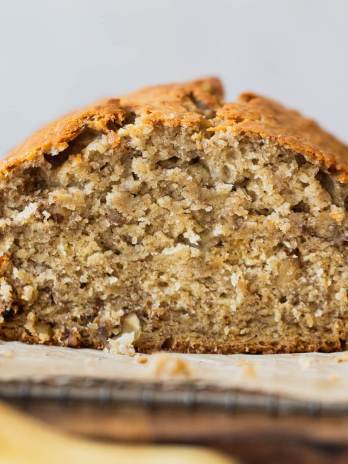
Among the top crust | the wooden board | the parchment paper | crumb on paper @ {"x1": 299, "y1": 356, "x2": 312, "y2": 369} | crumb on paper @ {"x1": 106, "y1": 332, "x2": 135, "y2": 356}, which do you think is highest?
the top crust

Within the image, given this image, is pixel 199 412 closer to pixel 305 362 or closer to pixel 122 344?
pixel 305 362

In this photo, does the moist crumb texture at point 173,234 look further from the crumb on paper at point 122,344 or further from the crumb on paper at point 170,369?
the crumb on paper at point 170,369

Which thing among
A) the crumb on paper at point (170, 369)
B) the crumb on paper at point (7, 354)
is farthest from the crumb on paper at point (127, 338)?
the crumb on paper at point (170, 369)

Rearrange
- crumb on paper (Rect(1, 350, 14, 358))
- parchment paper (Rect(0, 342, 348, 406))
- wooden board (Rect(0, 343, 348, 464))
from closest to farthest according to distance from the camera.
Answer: wooden board (Rect(0, 343, 348, 464)) < parchment paper (Rect(0, 342, 348, 406)) < crumb on paper (Rect(1, 350, 14, 358))

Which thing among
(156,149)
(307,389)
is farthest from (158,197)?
(307,389)

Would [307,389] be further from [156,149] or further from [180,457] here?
[156,149]

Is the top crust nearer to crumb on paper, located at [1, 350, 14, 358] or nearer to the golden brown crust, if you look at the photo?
the golden brown crust

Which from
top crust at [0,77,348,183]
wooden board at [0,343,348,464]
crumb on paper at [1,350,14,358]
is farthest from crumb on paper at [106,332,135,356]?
wooden board at [0,343,348,464]

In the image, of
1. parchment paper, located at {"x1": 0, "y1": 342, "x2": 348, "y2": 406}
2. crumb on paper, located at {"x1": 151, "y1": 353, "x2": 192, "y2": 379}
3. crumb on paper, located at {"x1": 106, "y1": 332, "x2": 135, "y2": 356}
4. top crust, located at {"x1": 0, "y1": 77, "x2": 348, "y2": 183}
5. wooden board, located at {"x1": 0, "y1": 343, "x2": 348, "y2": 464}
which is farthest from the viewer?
crumb on paper, located at {"x1": 106, "y1": 332, "x2": 135, "y2": 356}
